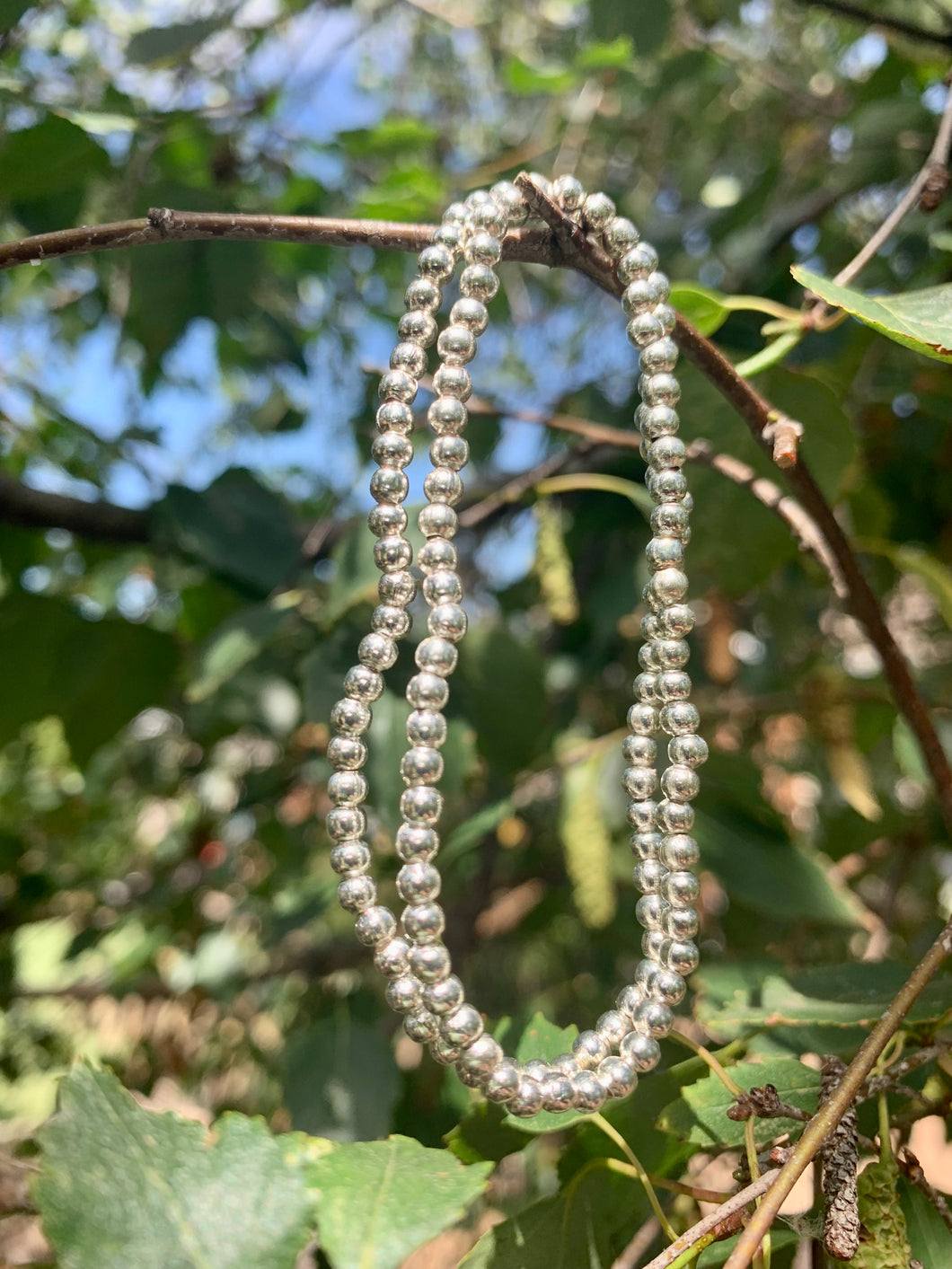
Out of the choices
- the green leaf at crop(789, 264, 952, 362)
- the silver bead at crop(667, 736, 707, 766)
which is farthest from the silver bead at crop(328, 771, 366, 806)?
the green leaf at crop(789, 264, 952, 362)

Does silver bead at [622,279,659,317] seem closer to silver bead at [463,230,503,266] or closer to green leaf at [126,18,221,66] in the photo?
silver bead at [463,230,503,266]

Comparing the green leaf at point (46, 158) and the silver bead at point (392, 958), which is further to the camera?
the green leaf at point (46, 158)

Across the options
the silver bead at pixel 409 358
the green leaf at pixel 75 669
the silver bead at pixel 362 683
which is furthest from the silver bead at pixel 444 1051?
the green leaf at pixel 75 669

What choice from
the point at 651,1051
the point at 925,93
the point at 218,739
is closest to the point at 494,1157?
the point at 651,1051

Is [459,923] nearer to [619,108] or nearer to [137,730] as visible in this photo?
[137,730]

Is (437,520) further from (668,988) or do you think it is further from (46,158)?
(46,158)

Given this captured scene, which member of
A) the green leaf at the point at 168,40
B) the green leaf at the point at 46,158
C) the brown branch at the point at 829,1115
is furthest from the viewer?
the green leaf at the point at 168,40

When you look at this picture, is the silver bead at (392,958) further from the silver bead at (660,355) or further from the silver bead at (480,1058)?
the silver bead at (660,355)
